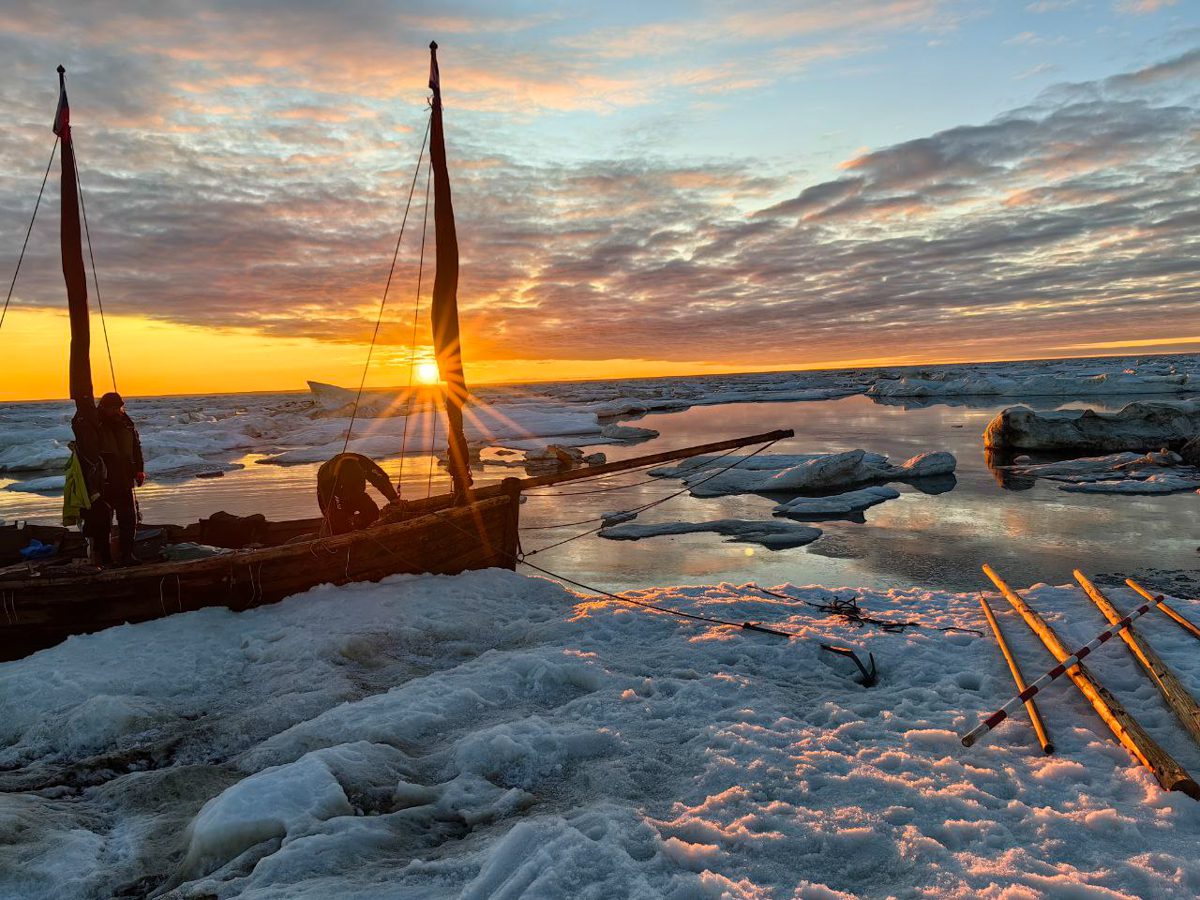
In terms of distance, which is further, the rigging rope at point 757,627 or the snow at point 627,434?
the snow at point 627,434

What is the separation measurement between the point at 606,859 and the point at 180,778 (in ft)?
12.3

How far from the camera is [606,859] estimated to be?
4359mm

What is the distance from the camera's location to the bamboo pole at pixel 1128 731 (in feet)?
16.1

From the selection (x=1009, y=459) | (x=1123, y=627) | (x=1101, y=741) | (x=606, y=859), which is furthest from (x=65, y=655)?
(x=1009, y=459)

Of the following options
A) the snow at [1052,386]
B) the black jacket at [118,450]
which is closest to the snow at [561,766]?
the black jacket at [118,450]

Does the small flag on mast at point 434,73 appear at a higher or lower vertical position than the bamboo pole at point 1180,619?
higher

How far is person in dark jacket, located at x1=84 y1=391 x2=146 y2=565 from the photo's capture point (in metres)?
9.73

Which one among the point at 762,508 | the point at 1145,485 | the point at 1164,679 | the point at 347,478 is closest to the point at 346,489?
the point at 347,478

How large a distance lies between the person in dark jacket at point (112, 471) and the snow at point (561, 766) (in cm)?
221

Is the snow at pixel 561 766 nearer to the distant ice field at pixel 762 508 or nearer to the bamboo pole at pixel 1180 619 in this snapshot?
the bamboo pole at pixel 1180 619

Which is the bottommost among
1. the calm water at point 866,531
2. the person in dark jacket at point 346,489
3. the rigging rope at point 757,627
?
the calm water at point 866,531

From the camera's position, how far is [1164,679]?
6.64 meters

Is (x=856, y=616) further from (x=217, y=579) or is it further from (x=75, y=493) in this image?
(x=75, y=493)

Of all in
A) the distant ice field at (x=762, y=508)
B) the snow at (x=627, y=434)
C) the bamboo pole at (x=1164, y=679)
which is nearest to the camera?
the bamboo pole at (x=1164, y=679)
